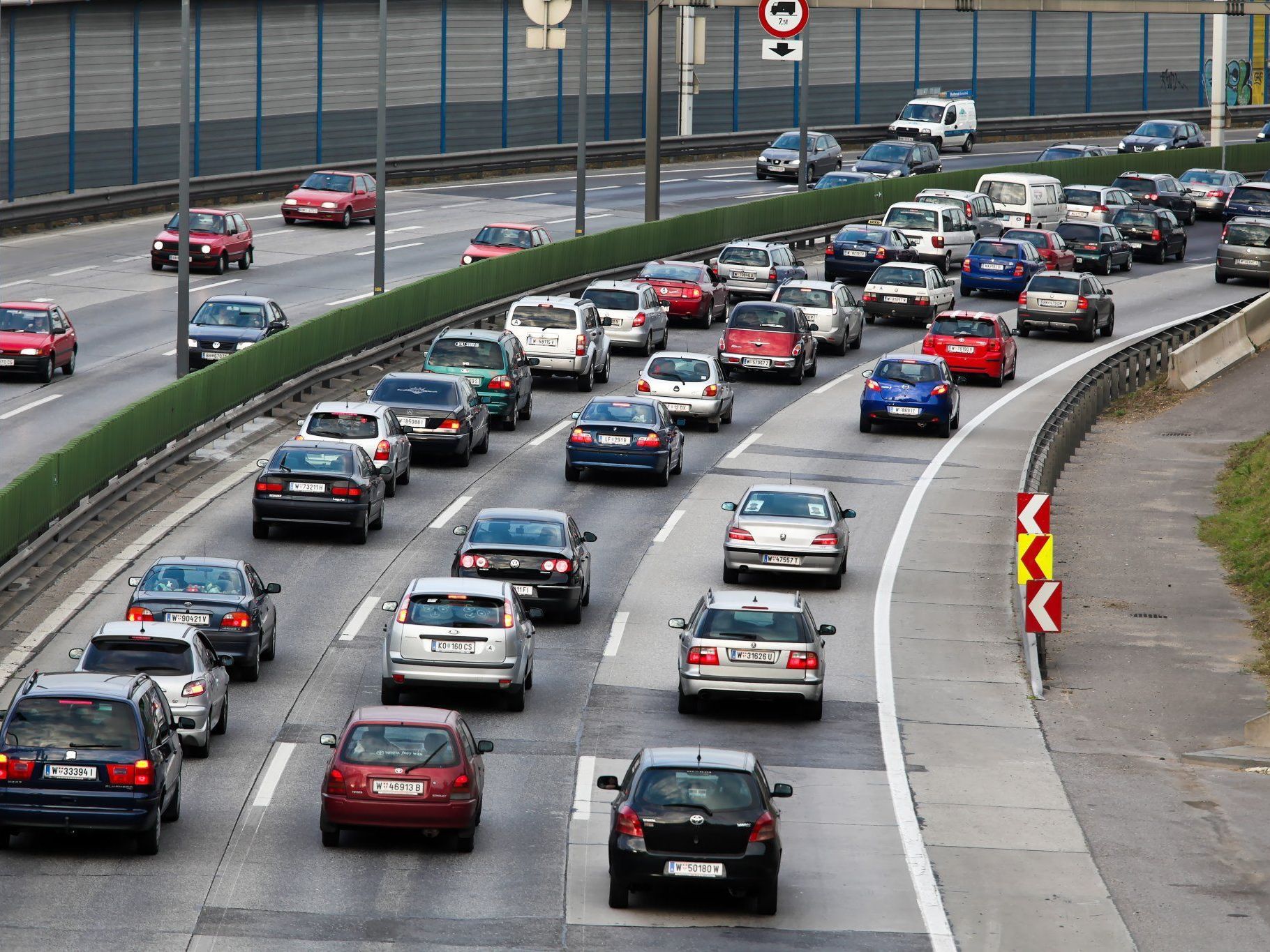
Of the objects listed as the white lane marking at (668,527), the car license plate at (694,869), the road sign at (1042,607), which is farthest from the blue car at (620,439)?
the car license plate at (694,869)

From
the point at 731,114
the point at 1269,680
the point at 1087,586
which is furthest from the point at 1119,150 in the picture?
the point at 1269,680

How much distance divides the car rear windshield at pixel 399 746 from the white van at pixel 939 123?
75.6 m

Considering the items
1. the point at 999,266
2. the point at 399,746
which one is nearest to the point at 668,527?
the point at 399,746

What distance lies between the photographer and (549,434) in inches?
1633

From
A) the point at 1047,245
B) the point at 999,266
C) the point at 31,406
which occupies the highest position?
the point at 1047,245

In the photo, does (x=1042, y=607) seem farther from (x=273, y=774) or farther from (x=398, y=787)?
(x=398, y=787)

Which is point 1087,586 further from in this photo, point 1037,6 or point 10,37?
point 10,37

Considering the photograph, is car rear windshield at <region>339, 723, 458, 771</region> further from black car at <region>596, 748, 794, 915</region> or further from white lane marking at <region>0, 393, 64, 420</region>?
white lane marking at <region>0, 393, 64, 420</region>

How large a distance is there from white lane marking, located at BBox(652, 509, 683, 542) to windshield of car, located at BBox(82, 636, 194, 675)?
495 inches

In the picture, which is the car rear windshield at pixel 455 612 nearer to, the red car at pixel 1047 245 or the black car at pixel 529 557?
the black car at pixel 529 557

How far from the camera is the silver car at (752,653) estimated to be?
2458cm

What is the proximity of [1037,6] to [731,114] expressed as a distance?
3809cm

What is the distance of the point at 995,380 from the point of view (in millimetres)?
48969

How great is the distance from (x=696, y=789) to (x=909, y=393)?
25350mm
